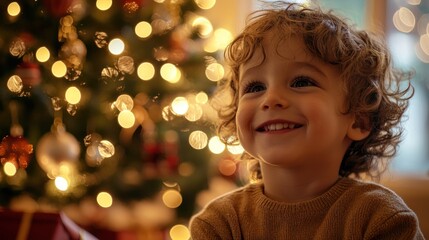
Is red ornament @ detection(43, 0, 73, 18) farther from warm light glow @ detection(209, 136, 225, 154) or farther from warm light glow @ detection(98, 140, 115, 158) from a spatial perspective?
warm light glow @ detection(209, 136, 225, 154)

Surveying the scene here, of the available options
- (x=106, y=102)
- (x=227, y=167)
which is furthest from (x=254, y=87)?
(x=227, y=167)

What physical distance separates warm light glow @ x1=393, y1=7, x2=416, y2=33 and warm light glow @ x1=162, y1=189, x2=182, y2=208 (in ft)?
5.27

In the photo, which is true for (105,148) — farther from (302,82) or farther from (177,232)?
(302,82)

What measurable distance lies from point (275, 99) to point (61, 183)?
1531 mm

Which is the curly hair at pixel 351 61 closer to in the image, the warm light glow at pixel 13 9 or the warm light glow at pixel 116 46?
the warm light glow at pixel 116 46

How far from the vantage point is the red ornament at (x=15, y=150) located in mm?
2537

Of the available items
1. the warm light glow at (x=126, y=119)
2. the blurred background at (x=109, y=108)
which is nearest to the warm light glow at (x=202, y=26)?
the blurred background at (x=109, y=108)

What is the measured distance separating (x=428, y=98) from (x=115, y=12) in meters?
1.78

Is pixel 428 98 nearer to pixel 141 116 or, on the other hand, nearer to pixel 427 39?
pixel 427 39

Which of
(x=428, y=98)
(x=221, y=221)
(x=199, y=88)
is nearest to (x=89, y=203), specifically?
(x=199, y=88)

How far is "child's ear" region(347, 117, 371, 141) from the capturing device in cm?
134

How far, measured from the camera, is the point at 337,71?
1301 mm

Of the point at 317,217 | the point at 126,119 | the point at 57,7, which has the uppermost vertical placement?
the point at 57,7

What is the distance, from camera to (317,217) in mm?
1249
